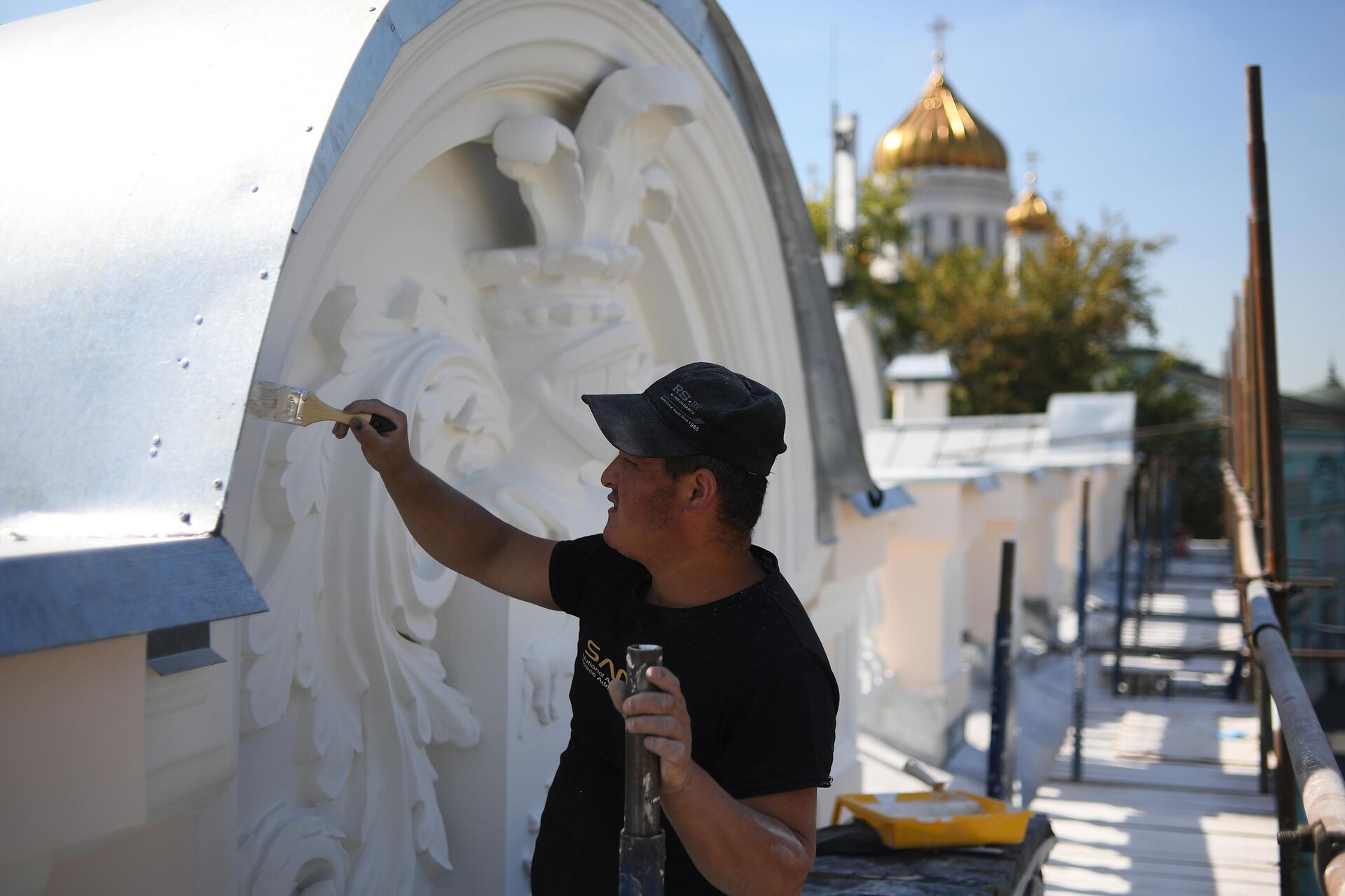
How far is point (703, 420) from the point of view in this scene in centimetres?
192

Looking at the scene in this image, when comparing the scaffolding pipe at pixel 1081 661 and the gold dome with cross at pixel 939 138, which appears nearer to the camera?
the scaffolding pipe at pixel 1081 661

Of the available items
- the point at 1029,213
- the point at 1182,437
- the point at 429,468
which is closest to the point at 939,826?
the point at 429,468

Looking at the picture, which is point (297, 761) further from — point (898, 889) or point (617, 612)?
point (898, 889)

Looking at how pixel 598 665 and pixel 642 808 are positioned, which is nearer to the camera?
pixel 642 808

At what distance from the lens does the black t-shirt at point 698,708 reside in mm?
1792

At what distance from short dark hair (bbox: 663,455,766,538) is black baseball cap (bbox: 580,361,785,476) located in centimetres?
2

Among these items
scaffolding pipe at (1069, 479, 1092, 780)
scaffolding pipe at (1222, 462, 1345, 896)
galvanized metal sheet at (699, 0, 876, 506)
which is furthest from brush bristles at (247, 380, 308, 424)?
scaffolding pipe at (1069, 479, 1092, 780)

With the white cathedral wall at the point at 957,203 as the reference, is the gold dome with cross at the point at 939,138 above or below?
above

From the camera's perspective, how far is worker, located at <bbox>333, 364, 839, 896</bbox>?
1.70 metres

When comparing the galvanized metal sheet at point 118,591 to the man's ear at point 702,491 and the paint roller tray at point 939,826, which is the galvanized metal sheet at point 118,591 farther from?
the paint roller tray at point 939,826

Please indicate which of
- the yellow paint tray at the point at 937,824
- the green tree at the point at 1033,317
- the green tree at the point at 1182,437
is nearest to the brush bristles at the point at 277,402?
the yellow paint tray at the point at 937,824

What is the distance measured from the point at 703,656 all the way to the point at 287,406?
809mm

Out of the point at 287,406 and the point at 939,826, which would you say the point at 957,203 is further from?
the point at 287,406

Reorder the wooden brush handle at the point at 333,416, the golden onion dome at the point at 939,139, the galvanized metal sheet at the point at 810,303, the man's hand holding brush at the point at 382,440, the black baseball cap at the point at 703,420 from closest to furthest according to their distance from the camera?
1. the black baseball cap at the point at 703,420
2. the wooden brush handle at the point at 333,416
3. the man's hand holding brush at the point at 382,440
4. the galvanized metal sheet at the point at 810,303
5. the golden onion dome at the point at 939,139
